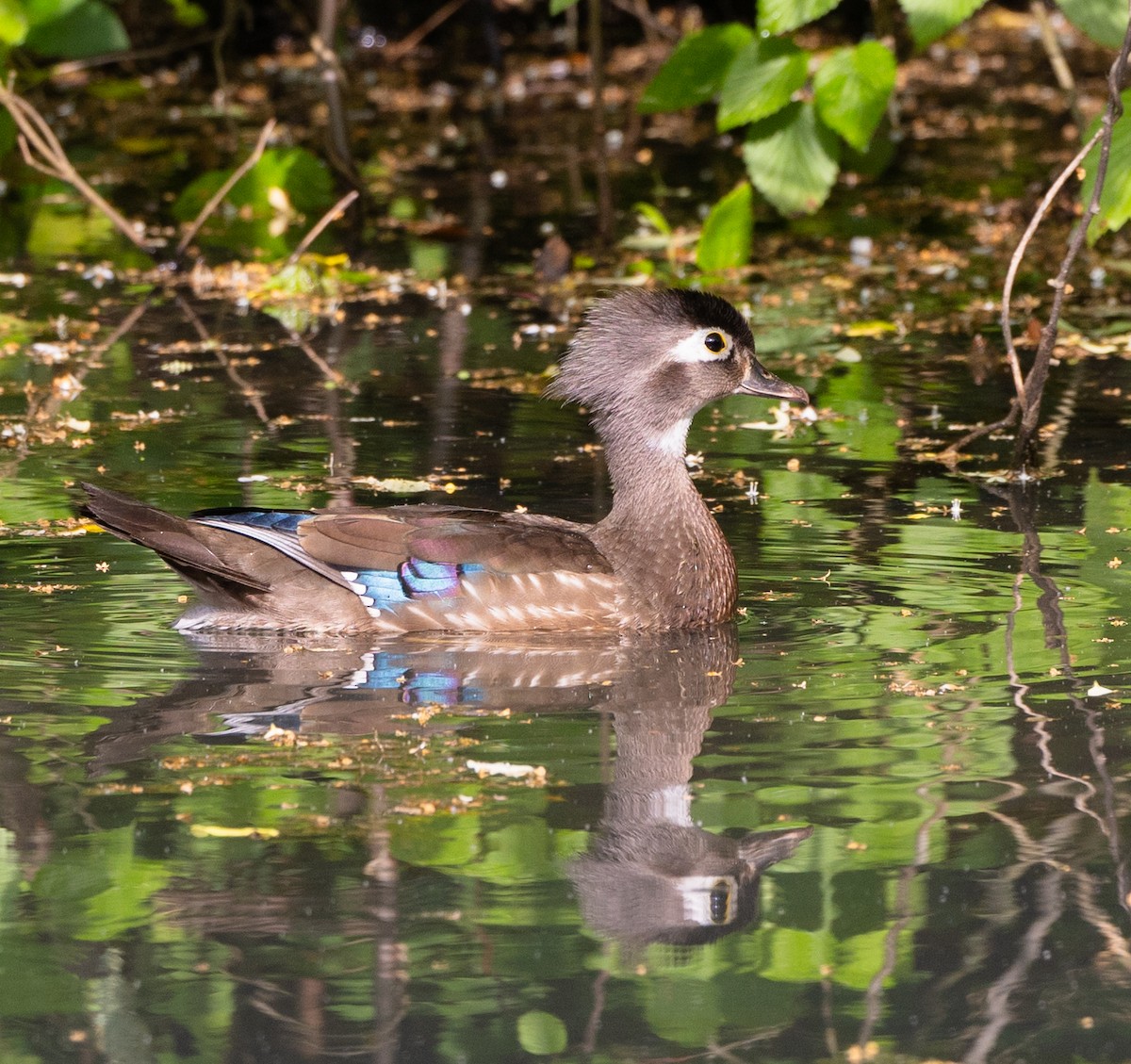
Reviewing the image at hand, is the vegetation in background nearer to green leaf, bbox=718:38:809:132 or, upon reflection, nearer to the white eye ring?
green leaf, bbox=718:38:809:132

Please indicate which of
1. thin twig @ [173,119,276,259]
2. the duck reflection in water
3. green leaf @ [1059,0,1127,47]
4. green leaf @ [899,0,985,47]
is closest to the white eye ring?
the duck reflection in water

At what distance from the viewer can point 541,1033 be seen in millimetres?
4039

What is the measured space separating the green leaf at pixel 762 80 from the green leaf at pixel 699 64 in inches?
11.4

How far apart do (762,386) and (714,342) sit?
330 millimetres

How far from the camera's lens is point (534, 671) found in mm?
6172

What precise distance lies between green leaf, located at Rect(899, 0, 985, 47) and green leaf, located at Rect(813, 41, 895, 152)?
5.28 ft

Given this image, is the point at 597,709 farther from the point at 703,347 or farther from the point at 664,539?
the point at 703,347

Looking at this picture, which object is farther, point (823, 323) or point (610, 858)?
point (823, 323)

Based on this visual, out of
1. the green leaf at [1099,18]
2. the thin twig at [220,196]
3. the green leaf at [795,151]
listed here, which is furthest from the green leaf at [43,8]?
the green leaf at [1099,18]

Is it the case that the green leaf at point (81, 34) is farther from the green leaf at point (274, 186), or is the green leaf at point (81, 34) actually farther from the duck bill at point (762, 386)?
the duck bill at point (762, 386)

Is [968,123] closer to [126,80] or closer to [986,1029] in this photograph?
[126,80]

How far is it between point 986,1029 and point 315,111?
16594 mm

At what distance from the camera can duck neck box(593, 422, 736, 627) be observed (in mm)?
6613

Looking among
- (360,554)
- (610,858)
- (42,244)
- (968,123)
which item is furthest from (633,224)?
(610,858)
